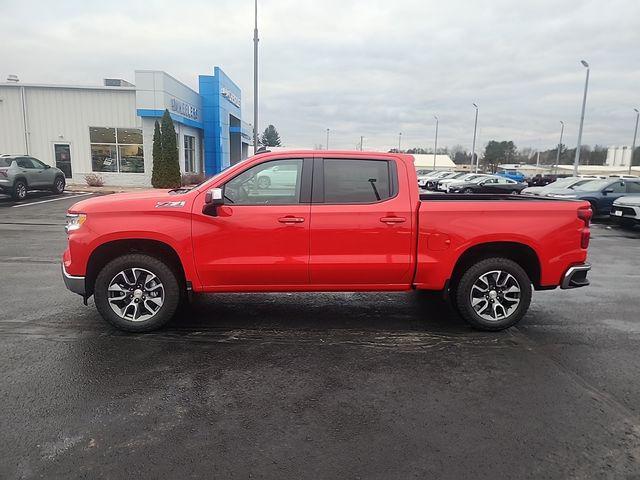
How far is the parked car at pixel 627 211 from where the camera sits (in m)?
13.9

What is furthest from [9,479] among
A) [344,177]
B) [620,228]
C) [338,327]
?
[620,228]

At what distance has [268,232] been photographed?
4.86 meters

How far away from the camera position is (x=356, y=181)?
5.05m

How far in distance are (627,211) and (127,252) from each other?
47.3ft

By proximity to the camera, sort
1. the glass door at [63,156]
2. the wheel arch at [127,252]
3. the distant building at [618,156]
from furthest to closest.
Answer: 1. the distant building at [618,156]
2. the glass door at [63,156]
3. the wheel arch at [127,252]

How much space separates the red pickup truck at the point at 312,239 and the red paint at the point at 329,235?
1 cm

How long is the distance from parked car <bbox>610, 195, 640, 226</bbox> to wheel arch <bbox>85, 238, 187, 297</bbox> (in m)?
13.8

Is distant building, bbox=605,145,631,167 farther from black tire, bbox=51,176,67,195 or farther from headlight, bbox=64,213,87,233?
headlight, bbox=64,213,87,233

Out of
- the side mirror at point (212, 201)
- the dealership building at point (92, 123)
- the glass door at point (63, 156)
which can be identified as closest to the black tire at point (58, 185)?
the dealership building at point (92, 123)

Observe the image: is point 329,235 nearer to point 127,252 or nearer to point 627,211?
point 127,252

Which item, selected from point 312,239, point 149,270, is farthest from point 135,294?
point 312,239

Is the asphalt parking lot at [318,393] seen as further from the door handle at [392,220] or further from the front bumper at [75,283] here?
the door handle at [392,220]

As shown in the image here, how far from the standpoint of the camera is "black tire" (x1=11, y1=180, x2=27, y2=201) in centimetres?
1859

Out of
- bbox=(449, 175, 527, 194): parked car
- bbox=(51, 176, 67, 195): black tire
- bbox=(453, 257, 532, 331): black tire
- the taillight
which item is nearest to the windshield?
bbox=(449, 175, 527, 194): parked car
